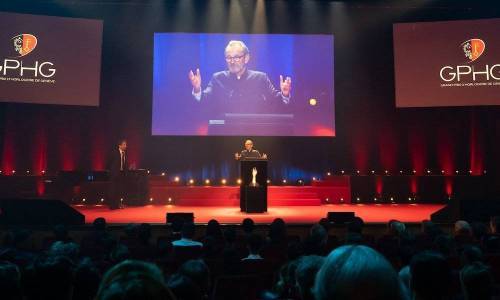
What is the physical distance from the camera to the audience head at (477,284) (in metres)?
2.12

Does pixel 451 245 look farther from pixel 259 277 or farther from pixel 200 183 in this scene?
pixel 200 183

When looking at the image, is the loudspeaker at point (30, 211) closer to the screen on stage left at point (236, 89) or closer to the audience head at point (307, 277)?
the screen on stage left at point (236, 89)

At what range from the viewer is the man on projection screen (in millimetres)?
11648

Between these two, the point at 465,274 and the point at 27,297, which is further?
the point at 465,274

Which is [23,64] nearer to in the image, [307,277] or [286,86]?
[286,86]

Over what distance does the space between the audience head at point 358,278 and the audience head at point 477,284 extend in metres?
1.51

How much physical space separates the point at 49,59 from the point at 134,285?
11.2 m

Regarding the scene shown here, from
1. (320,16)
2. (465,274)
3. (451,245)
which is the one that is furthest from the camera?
(320,16)

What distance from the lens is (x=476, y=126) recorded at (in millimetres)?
12062

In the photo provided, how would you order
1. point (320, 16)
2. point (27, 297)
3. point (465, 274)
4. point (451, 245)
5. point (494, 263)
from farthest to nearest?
point (320, 16) → point (451, 245) → point (494, 263) → point (465, 274) → point (27, 297)

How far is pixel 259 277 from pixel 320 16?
11119 mm

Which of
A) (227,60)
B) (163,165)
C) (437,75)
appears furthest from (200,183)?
(437,75)

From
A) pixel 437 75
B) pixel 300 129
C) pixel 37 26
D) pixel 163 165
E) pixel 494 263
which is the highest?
pixel 37 26

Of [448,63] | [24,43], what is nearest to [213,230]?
[24,43]
